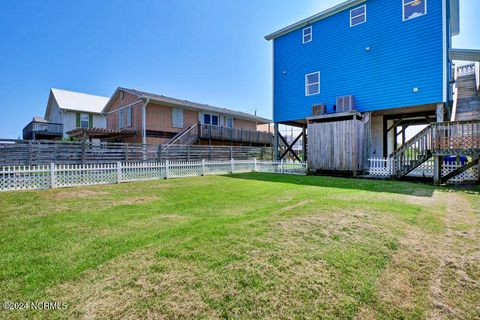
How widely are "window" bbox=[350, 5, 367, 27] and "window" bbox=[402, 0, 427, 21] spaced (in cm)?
193

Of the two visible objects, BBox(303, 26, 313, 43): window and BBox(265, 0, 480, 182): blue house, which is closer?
BBox(265, 0, 480, 182): blue house

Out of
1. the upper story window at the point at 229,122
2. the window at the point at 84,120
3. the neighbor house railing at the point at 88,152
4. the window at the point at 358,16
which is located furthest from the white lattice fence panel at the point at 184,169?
the window at the point at 84,120

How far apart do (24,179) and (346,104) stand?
1524 cm

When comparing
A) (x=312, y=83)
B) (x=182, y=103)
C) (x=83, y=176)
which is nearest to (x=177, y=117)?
(x=182, y=103)

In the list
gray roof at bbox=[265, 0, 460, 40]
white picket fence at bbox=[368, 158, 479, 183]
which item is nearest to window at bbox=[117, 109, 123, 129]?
gray roof at bbox=[265, 0, 460, 40]

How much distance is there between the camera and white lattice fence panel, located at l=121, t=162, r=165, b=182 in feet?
36.9

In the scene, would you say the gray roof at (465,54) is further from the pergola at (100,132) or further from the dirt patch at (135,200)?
the pergola at (100,132)

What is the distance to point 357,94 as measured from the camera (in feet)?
46.0

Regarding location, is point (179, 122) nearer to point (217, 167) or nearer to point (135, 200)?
point (217, 167)

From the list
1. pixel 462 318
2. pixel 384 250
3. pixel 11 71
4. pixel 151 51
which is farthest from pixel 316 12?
pixel 11 71

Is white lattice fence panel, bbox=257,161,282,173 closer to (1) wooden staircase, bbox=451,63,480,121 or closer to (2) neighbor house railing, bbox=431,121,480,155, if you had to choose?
(2) neighbor house railing, bbox=431,121,480,155

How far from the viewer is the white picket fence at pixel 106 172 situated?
866cm

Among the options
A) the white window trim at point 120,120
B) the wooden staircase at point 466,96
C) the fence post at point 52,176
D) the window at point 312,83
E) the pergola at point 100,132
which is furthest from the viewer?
the white window trim at point 120,120

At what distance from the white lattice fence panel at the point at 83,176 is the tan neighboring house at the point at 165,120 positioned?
27.0 ft
